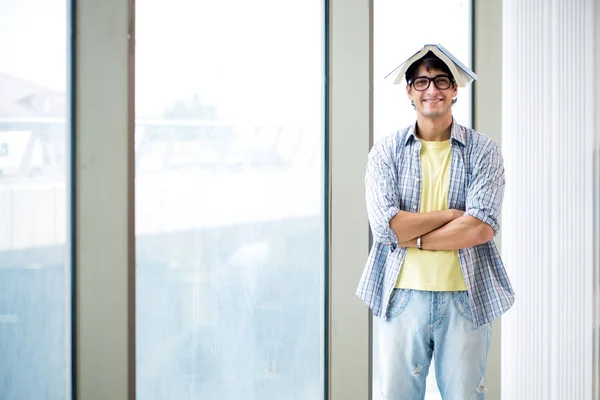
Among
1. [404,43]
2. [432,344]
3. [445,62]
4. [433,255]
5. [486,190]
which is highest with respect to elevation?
[404,43]

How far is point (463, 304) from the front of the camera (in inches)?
67.6

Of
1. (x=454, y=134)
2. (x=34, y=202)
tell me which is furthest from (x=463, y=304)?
(x=34, y=202)

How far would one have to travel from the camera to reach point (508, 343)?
2529 mm

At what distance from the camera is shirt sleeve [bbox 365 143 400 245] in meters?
1.75

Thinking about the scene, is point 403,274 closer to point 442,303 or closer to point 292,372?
point 442,303

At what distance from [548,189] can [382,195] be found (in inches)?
44.3

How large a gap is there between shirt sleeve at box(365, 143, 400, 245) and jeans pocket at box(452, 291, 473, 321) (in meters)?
0.25

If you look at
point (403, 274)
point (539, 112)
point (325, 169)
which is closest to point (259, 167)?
point (325, 169)

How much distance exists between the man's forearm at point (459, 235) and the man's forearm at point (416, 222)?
21 mm

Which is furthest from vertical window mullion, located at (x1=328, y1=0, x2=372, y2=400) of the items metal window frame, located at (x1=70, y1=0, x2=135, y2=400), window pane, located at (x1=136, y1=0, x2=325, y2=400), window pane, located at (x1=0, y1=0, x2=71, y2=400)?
window pane, located at (x1=0, y1=0, x2=71, y2=400)

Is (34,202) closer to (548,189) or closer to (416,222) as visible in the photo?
(416,222)

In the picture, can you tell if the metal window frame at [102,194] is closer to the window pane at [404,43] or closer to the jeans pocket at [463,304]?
the window pane at [404,43]

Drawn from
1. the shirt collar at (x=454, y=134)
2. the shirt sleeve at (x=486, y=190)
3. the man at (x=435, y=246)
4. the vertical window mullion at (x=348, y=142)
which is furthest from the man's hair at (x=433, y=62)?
the vertical window mullion at (x=348, y=142)

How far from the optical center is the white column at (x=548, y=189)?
250cm
